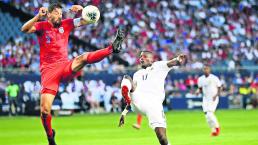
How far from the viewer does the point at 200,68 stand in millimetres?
42625

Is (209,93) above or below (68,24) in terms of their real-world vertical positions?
below

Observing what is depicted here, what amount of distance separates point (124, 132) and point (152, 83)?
10.1m

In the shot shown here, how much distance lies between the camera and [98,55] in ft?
46.5

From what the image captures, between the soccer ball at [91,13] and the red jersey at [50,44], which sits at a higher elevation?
the soccer ball at [91,13]

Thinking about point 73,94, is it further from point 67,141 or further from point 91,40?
point 67,141

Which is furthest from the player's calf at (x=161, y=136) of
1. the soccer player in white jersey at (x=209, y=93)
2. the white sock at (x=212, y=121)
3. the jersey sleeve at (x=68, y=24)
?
the soccer player in white jersey at (x=209, y=93)

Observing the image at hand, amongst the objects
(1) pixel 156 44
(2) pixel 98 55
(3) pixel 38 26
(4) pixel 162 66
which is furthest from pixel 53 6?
(1) pixel 156 44

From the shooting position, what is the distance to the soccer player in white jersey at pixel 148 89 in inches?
579

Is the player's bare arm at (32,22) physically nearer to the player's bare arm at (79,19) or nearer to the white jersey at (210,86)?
the player's bare arm at (79,19)

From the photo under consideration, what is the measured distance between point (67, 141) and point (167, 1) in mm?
27387

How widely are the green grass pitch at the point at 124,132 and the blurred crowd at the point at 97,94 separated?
3.32 meters

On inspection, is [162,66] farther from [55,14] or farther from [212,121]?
[212,121]

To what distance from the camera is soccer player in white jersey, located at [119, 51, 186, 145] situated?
48.3 ft

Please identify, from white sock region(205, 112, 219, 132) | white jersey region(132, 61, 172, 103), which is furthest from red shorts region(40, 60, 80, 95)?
white sock region(205, 112, 219, 132)
